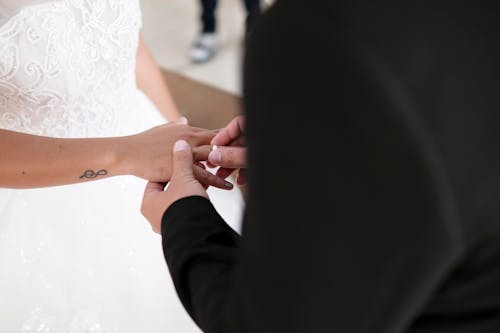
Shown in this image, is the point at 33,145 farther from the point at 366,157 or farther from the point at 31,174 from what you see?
the point at 366,157

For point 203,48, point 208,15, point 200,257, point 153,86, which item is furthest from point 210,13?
point 200,257

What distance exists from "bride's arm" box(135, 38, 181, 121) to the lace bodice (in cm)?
17

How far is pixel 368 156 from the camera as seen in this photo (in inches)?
13.1

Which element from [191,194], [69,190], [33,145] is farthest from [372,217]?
[69,190]

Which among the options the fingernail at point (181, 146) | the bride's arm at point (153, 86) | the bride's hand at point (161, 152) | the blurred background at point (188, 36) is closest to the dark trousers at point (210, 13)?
the blurred background at point (188, 36)

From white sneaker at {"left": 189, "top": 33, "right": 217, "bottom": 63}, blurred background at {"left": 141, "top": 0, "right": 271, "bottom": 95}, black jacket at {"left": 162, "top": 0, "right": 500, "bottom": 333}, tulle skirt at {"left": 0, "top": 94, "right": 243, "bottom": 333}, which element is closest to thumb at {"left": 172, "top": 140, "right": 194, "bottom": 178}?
tulle skirt at {"left": 0, "top": 94, "right": 243, "bottom": 333}

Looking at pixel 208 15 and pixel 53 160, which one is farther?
pixel 208 15

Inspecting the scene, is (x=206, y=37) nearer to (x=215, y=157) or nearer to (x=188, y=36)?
(x=188, y=36)

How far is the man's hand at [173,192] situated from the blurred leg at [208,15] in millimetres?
1819

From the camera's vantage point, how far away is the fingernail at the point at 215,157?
3.00 ft

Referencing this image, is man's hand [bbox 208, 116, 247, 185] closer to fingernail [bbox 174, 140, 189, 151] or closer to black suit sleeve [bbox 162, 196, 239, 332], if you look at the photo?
fingernail [bbox 174, 140, 189, 151]

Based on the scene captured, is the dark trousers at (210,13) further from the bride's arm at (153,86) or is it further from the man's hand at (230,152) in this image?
the man's hand at (230,152)

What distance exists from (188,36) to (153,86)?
60.5 inches

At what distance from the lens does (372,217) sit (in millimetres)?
350
